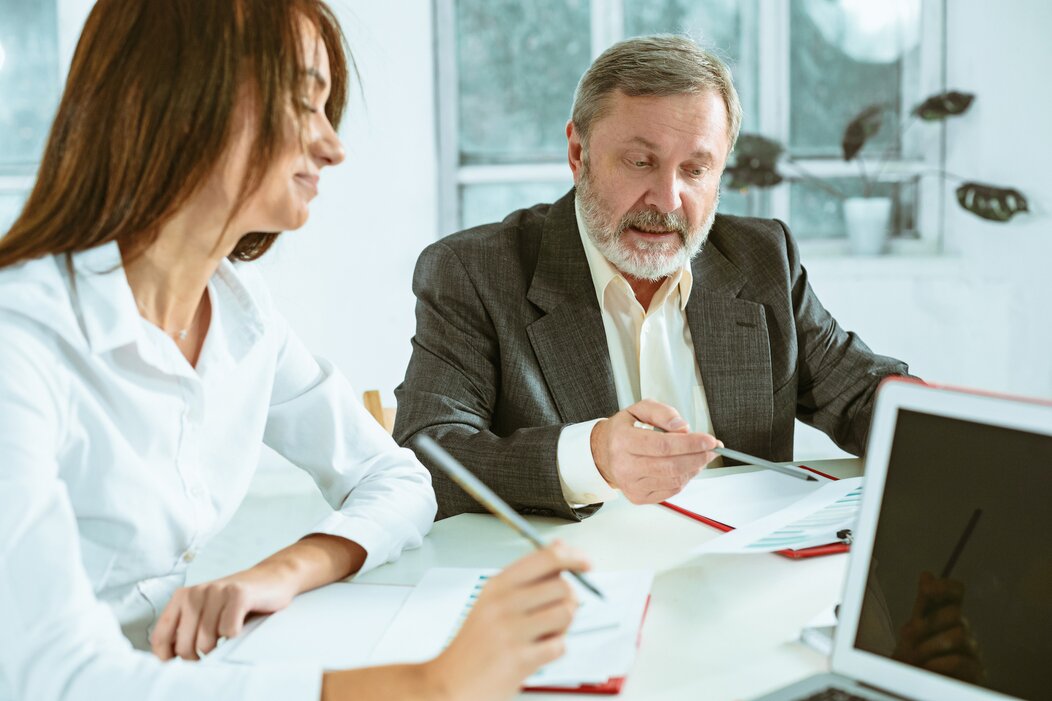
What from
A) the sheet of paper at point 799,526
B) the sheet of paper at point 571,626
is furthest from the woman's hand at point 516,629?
the sheet of paper at point 799,526

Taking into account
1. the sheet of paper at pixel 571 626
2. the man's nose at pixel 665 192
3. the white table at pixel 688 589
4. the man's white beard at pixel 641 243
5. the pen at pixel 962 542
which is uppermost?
the man's nose at pixel 665 192

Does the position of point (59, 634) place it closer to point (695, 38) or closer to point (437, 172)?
point (695, 38)

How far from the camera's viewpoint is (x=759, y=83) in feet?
12.0

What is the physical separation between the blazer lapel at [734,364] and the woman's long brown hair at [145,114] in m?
0.98

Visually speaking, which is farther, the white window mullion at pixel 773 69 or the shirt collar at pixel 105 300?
the white window mullion at pixel 773 69

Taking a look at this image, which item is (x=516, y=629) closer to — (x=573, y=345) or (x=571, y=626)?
(x=571, y=626)

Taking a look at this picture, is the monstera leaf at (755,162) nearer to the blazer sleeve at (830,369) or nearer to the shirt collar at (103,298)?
the blazer sleeve at (830,369)

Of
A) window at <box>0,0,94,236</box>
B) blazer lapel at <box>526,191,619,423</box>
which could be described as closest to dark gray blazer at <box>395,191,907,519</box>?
blazer lapel at <box>526,191,619,423</box>

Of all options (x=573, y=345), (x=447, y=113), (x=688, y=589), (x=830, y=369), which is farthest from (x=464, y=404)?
(x=447, y=113)

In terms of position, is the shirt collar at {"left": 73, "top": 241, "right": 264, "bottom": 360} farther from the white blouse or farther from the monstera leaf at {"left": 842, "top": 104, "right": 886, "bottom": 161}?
the monstera leaf at {"left": 842, "top": 104, "right": 886, "bottom": 161}

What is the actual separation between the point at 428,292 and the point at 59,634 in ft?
3.35

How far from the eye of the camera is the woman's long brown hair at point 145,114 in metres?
0.89

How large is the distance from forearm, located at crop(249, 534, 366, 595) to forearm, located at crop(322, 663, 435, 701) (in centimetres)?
28

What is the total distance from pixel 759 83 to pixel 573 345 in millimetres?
2372
